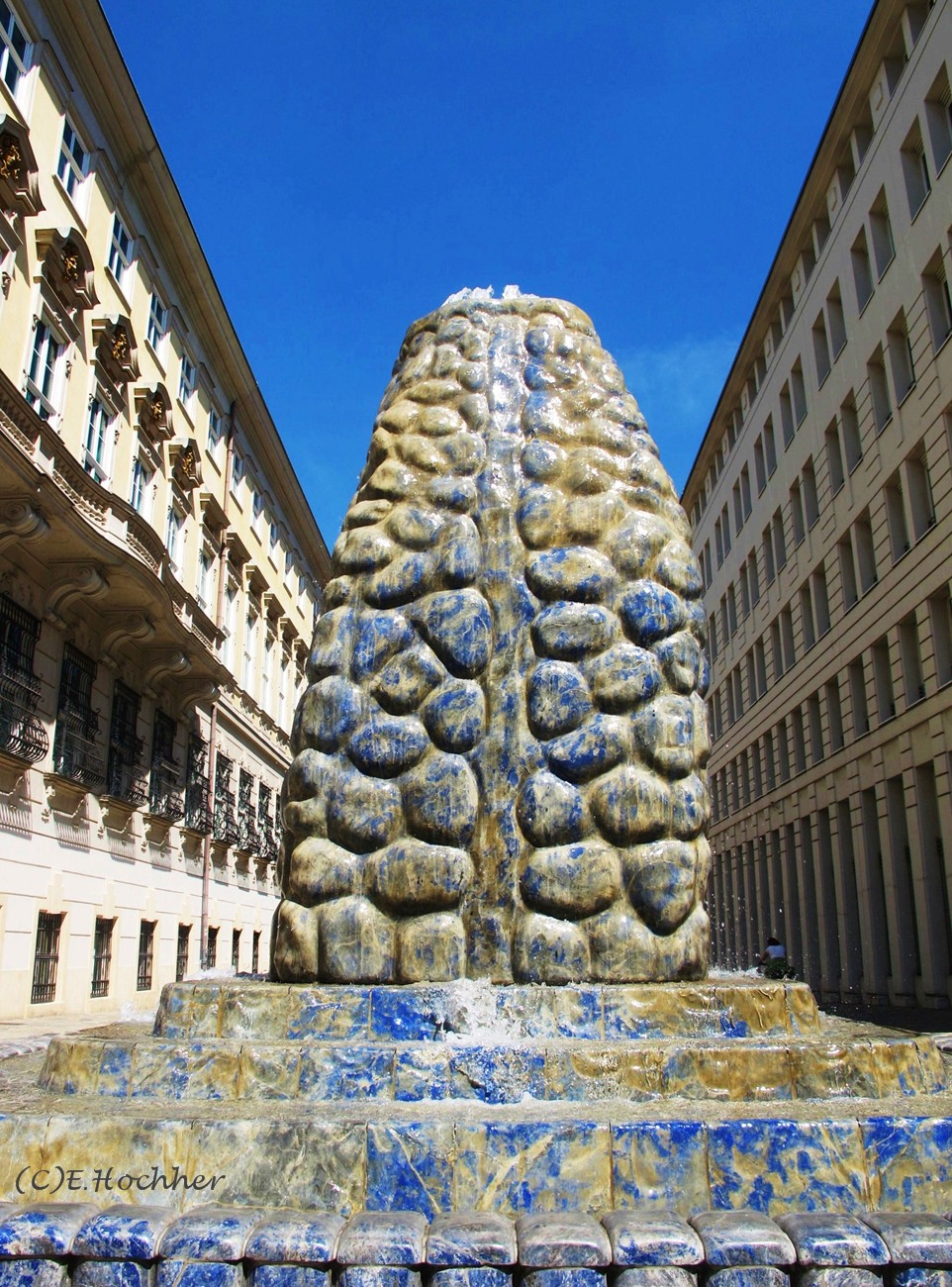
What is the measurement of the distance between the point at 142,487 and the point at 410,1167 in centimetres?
1827

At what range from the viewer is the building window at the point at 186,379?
23.2m

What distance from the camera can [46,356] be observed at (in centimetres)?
1577

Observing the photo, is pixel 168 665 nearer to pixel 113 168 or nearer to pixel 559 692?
pixel 113 168

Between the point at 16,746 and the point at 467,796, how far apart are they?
32.5ft

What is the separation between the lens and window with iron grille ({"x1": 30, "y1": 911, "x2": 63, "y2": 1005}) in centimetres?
1427

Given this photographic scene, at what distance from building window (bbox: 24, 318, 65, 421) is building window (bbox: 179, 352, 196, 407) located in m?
6.98

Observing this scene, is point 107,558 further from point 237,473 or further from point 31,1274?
point 237,473

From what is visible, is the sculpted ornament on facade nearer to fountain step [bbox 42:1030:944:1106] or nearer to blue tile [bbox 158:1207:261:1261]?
fountain step [bbox 42:1030:944:1106]

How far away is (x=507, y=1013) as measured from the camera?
4477 mm

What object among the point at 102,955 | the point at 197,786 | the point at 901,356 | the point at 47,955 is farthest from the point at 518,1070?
the point at 901,356

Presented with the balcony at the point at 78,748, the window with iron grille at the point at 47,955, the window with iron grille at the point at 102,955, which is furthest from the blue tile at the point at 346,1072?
the window with iron grille at the point at 102,955

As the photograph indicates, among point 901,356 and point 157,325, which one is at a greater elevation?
point 157,325

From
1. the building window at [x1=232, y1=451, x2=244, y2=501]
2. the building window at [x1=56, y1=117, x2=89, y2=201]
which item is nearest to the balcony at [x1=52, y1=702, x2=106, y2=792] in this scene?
the building window at [x1=56, y1=117, x2=89, y2=201]

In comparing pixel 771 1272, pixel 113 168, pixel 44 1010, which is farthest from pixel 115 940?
pixel 771 1272
